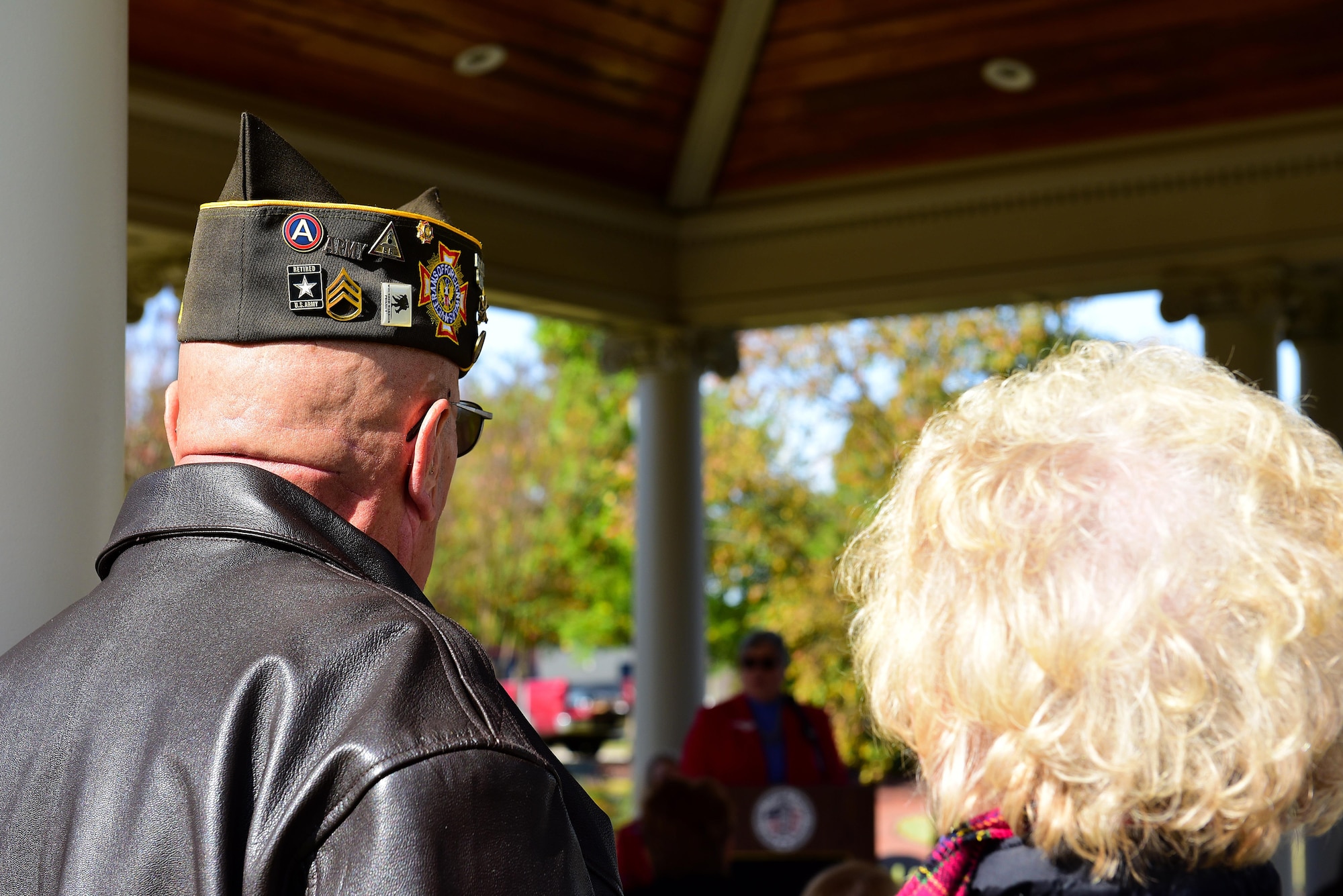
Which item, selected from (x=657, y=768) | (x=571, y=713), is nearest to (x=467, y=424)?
(x=657, y=768)

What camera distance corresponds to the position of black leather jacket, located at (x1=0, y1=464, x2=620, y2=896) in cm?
132

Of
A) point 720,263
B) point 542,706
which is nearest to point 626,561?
point 542,706

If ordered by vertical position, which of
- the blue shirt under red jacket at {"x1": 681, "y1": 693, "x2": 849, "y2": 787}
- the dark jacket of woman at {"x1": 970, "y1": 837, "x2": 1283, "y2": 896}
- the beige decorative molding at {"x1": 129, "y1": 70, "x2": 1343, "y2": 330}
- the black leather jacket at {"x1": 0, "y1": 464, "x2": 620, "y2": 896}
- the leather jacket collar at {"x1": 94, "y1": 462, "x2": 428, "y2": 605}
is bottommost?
the blue shirt under red jacket at {"x1": 681, "y1": 693, "x2": 849, "y2": 787}

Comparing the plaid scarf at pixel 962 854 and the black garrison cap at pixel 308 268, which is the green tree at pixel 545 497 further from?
the plaid scarf at pixel 962 854

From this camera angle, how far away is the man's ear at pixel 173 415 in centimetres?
169

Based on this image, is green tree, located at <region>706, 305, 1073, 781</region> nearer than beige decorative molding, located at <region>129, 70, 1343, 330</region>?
No

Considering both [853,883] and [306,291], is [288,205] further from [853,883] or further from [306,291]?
[853,883]

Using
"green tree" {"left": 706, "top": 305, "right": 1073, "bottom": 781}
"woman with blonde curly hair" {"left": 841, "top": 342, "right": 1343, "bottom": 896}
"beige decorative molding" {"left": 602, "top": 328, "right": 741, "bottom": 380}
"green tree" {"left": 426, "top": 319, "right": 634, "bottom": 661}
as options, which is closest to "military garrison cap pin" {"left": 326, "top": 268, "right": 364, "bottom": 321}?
"woman with blonde curly hair" {"left": 841, "top": 342, "right": 1343, "bottom": 896}

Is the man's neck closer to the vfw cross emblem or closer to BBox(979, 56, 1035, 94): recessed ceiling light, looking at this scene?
the vfw cross emblem

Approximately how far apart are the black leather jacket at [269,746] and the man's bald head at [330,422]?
6cm

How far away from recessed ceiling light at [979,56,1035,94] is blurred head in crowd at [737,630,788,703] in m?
3.17

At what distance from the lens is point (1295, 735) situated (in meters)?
1.20

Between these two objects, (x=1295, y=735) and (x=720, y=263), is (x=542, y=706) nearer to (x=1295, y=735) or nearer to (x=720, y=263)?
(x=720, y=263)

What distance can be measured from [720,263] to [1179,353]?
295 inches
